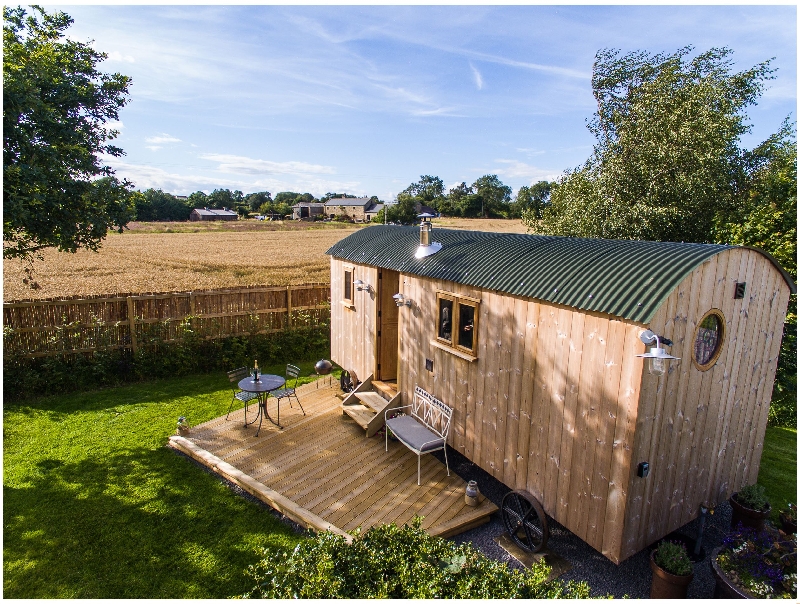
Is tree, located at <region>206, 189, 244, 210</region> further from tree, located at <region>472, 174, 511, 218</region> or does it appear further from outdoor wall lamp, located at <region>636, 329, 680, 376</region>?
outdoor wall lamp, located at <region>636, 329, 680, 376</region>

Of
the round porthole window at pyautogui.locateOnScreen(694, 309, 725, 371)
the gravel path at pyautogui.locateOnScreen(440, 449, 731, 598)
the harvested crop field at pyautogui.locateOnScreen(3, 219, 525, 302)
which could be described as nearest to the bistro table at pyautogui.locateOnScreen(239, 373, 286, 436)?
the gravel path at pyautogui.locateOnScreen(440, 449, 731, 598)

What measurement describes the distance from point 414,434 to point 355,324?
3.50 m

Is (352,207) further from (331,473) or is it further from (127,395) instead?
(331,473)

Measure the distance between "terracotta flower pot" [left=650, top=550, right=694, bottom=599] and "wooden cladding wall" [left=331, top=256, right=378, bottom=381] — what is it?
5.75 metres

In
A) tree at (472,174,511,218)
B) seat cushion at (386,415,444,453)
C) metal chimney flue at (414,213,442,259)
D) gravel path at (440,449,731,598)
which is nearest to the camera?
gravel path at (440,449,731,598)

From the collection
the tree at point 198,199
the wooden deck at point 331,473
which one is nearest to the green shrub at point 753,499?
the wooden deck at point 331,473

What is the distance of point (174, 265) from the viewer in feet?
78.2

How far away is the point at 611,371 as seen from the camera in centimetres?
439

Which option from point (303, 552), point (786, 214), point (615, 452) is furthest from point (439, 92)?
point (303, 552)

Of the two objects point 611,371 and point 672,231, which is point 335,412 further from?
point 672,231

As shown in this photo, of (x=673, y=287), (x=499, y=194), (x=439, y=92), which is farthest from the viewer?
(x=499, y=194)

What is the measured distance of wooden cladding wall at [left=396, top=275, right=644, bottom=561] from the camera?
439 centimetres

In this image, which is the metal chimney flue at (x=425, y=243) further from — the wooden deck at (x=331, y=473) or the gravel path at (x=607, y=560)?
the gravel path at (x=607, y=560)

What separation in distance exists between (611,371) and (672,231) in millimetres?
10163
